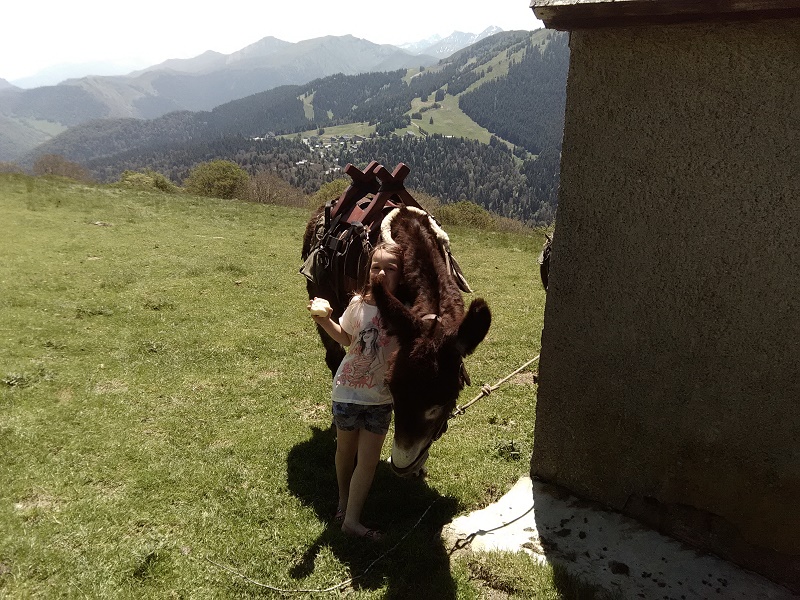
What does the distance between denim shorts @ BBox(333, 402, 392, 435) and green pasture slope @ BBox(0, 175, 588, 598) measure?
2.63 ft

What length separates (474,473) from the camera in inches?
161

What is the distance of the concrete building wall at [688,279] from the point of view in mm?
2551

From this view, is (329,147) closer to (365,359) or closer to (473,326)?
(365,359)

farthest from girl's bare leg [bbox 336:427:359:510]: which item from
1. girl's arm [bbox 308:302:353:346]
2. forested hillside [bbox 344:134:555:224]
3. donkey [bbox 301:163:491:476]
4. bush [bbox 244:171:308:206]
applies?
forested hillside [bbox 344:134:555:224]

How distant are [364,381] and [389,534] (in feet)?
3.69

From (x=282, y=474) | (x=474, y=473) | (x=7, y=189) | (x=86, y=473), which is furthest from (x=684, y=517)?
(x=7, y=189)

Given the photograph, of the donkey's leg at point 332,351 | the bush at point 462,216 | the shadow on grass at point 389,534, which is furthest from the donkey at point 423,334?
the bush at point 462,216

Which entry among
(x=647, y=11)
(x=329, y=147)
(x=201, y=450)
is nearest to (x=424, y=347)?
(x=647, y=11)

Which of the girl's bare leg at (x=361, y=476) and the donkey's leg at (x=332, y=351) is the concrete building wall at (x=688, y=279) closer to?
the girl's bare leg at (x=361, y=476)

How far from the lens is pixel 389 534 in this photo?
336 centimetres

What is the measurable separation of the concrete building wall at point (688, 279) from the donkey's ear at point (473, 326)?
36.8 inches

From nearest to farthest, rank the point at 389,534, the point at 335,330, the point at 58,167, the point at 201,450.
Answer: the point at 335,330 < the point at 389,534 < the point at 201,450 < the point at 58,167

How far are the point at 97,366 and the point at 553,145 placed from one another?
196 m

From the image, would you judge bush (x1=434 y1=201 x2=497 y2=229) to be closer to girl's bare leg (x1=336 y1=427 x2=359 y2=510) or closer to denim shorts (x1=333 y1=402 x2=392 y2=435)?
girl's bare leg (x1=336 y1=427 x2=359 y2=510)
